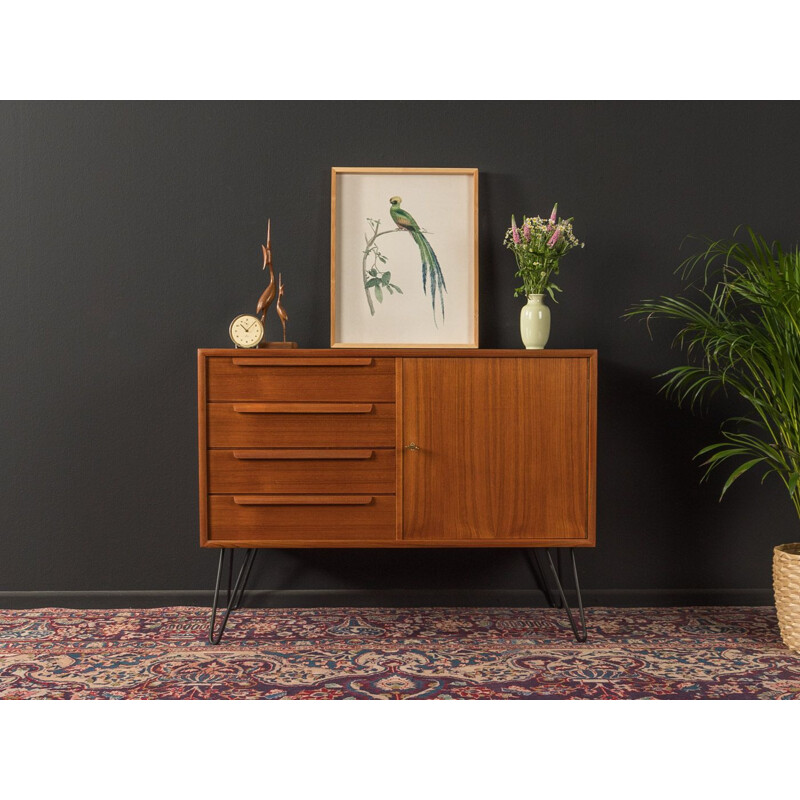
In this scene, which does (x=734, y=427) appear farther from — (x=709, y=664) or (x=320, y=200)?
(x=320, y=200)

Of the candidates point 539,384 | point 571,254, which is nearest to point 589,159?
point 571,254

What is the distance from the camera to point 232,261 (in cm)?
320

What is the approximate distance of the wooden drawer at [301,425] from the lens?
2729 millimetres

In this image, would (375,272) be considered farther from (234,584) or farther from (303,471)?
(234,584)

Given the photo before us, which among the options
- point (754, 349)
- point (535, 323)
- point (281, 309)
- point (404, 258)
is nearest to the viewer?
point (754, 349)

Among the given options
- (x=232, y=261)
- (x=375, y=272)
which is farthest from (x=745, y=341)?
(x=232, y=261)

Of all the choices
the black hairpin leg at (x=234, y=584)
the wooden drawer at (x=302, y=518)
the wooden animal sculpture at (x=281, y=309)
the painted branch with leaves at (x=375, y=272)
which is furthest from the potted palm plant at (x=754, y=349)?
the black hairpin leg at (x=234, y=584)

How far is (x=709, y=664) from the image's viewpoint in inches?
102

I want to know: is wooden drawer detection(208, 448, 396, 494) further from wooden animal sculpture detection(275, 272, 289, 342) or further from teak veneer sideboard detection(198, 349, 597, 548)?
wooden animal sculpture detection(275, 272, 289, 342)

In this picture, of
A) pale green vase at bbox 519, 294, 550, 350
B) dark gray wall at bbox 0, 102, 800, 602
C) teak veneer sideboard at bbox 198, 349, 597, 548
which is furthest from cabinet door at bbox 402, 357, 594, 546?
dark gray wall at bbox 0, 102, 800, 602

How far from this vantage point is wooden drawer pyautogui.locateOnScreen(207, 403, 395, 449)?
8.95ft

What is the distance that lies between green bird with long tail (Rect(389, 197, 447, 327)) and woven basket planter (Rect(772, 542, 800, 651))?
65.3 inches

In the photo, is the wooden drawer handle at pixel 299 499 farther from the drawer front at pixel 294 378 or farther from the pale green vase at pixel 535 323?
the pale green vase at pixel 535 323

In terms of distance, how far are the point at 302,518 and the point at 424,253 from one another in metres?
Result: 1.26
